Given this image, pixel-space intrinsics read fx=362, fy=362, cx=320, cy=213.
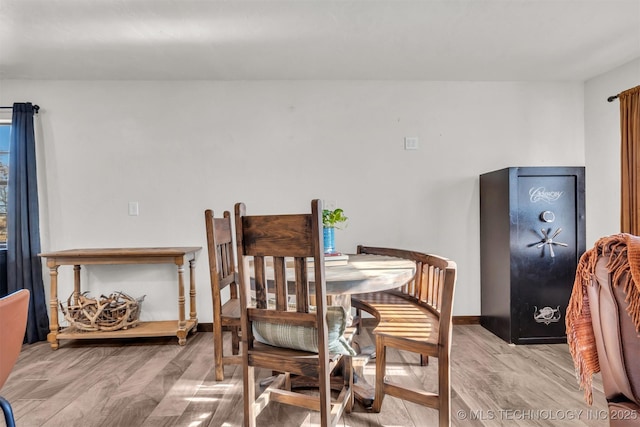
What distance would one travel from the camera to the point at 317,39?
2457mm

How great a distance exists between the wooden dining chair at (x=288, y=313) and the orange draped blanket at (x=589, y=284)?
761 millimetres

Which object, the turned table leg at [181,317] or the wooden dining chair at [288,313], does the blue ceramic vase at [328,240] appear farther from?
the turned table leg at [181,317]

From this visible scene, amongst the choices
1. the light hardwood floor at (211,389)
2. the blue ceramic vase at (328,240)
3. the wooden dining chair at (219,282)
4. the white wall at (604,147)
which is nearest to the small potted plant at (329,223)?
the blue ceramic vase at (328,240)

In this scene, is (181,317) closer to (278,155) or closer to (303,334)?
(278,155)

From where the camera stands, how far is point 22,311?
795mm

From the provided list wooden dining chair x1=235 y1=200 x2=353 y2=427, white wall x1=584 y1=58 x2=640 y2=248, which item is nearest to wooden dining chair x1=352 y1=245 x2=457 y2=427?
wooden dining chair x1=235 y1=200 x2=353 y2=427

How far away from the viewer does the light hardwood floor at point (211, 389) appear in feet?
5.70

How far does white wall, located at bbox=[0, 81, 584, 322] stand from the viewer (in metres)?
3.13

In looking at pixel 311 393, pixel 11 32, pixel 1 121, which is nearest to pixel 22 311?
pixel 311 393

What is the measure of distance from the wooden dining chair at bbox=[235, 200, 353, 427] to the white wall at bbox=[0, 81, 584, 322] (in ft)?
5.84

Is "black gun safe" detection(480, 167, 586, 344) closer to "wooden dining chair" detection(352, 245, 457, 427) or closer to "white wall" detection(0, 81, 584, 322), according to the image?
"white wall" detection(0, 81, 584, 322)

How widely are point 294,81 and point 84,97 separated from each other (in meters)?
1.83

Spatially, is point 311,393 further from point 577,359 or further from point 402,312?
point 577,359

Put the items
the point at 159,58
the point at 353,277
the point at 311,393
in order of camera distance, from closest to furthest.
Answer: the point at 353,277 → the point at 311,393 → the point at 159,58
